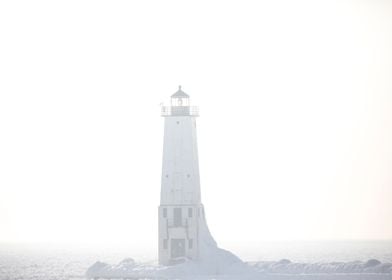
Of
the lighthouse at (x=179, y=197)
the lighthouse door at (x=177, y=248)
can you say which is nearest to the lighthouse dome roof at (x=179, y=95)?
the lighthouse at (x=179, y=197)

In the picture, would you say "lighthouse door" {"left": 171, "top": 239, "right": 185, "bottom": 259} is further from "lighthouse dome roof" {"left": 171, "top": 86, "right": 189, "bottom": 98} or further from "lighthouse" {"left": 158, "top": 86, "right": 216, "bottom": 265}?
"lighthouse dome roof" {"left": 171, "top": 86, "right": 189, "bottom": 98}

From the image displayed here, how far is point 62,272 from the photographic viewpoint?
86312 millimetres

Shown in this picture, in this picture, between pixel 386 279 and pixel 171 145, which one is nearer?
pixel 386 279

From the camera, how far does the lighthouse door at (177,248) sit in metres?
75.4

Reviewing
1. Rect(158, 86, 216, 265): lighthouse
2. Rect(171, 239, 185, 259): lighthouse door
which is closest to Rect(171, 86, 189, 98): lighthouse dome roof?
Rect(158, 86, 216, 265): lighthouse

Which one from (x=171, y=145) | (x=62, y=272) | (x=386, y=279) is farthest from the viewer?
(x=62, y=272)

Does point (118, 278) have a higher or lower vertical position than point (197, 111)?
lower

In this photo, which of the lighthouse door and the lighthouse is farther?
the lighthouse door

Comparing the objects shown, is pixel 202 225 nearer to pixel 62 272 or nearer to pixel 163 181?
pixel 163 181

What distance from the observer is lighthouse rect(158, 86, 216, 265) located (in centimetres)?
7525

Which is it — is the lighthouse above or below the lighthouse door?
above

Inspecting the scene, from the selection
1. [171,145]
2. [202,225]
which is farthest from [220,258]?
[171,145]

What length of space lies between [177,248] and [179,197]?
3.09 m

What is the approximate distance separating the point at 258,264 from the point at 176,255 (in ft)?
16.5
